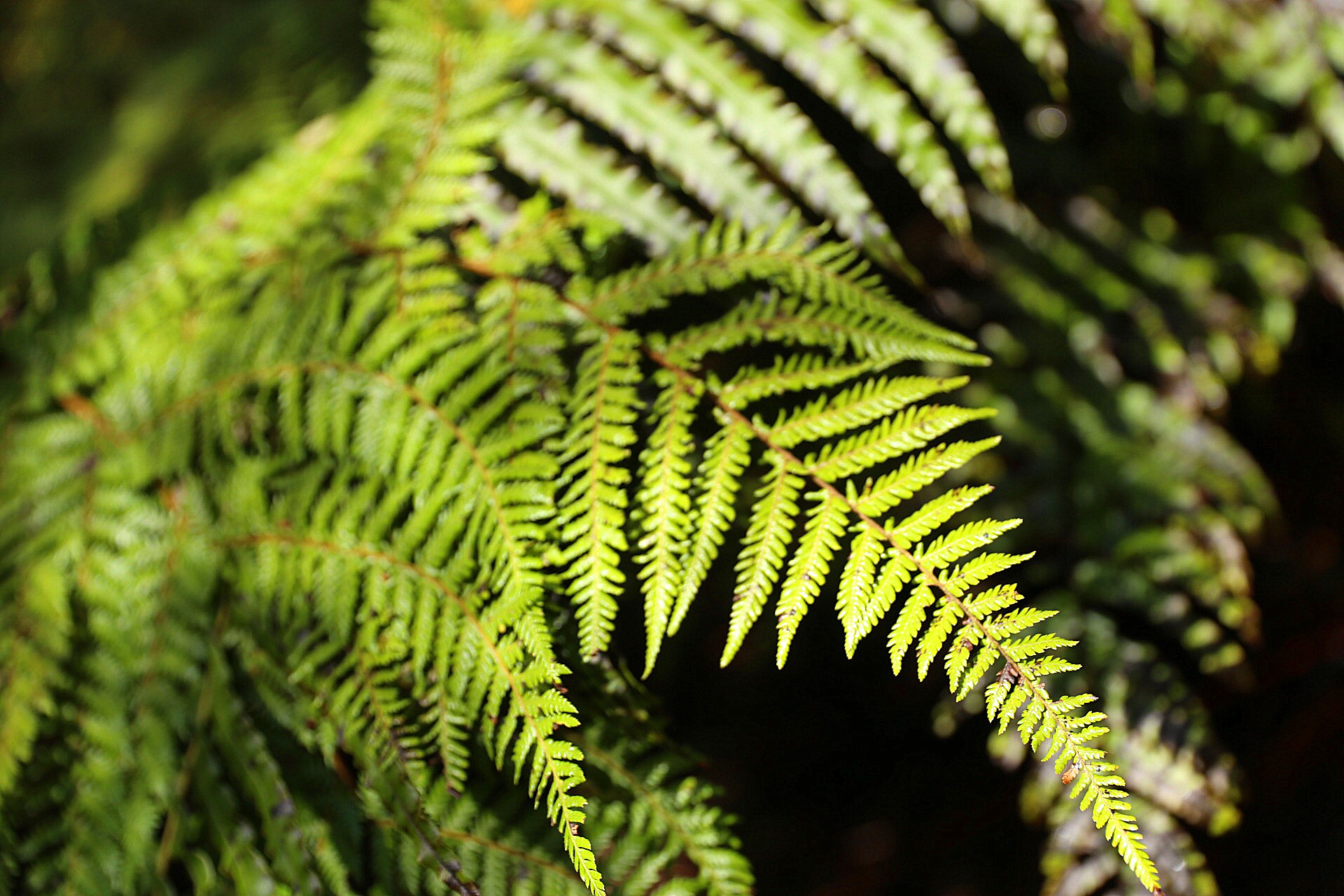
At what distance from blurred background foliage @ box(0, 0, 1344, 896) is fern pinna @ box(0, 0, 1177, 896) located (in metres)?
0.30

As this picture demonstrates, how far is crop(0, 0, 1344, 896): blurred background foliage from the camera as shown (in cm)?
127

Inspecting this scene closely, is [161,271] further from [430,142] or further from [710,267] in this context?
[710,267]

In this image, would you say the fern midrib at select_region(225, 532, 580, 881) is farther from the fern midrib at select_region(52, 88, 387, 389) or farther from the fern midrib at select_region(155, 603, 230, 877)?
the fern midrib at select_region(52, 88, 387, 389)

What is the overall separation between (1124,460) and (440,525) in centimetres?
105

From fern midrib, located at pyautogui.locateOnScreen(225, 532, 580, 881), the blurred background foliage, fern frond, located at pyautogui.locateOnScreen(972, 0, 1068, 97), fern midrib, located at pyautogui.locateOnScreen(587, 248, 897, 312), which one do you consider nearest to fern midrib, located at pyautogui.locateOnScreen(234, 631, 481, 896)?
fern midrib, located at pyautogui.locateOnScreen(225, 532, 580, 881)

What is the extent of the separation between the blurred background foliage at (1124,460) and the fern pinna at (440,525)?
1.00ft

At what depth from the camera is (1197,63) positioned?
1.44 meters

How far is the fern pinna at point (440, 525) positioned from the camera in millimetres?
790

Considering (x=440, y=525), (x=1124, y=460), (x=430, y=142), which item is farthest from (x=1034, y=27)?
(x=440, y=525)

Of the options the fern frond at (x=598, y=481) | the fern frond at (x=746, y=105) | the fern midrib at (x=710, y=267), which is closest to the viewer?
the fern frond at (x=598, y=481)

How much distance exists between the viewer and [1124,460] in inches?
54.5

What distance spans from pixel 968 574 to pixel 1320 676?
3.27 feet

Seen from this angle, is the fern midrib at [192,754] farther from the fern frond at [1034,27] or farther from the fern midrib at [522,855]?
the fern frond at [1034,27]

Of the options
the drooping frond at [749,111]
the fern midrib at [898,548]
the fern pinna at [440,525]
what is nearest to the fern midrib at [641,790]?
the fern pinna at [440,525]
